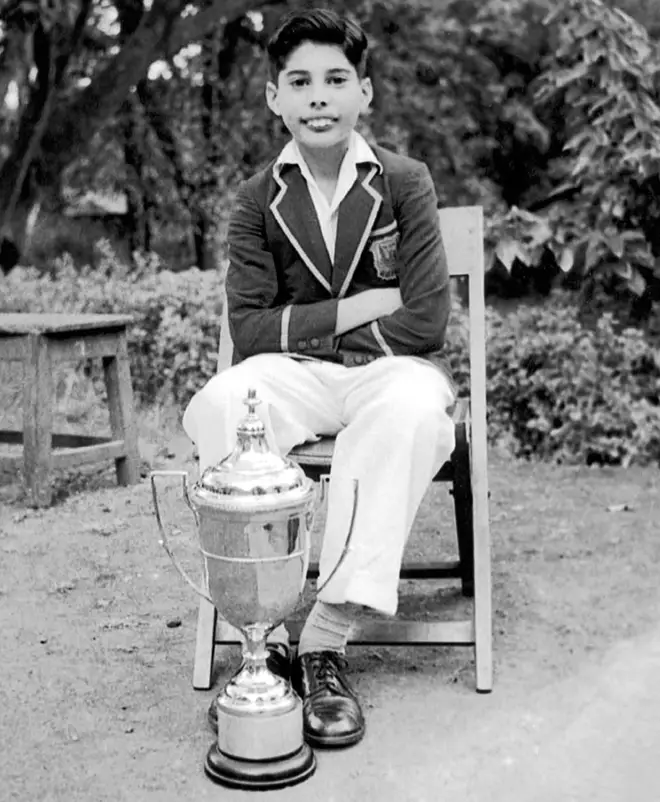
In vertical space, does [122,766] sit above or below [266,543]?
below

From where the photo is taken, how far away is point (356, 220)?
116 inches

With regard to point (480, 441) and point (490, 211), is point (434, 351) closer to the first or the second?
point (480, 441)

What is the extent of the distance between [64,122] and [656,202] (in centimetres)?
420

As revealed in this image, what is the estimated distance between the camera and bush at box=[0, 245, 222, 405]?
6.41 meters

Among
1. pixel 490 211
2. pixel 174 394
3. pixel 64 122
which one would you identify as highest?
pixel 64 122

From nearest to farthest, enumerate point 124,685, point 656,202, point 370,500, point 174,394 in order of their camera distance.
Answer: point 370,500
point 124,685
point 656,202
point 174,394

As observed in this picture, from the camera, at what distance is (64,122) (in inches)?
320

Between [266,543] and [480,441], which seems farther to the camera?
[480,441]

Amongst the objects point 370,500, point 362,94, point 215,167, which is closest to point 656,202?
point 362,94

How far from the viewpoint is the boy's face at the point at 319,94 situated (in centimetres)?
287

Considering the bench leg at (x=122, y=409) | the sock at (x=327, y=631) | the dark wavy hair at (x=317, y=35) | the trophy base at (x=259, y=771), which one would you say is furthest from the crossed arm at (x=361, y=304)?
the bench leg at (x=122, y=409)

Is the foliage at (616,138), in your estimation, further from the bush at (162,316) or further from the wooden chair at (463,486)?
the wooden chair at (463,486)

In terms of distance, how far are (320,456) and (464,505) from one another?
55 centimetres

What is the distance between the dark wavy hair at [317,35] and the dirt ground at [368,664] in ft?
4.96
